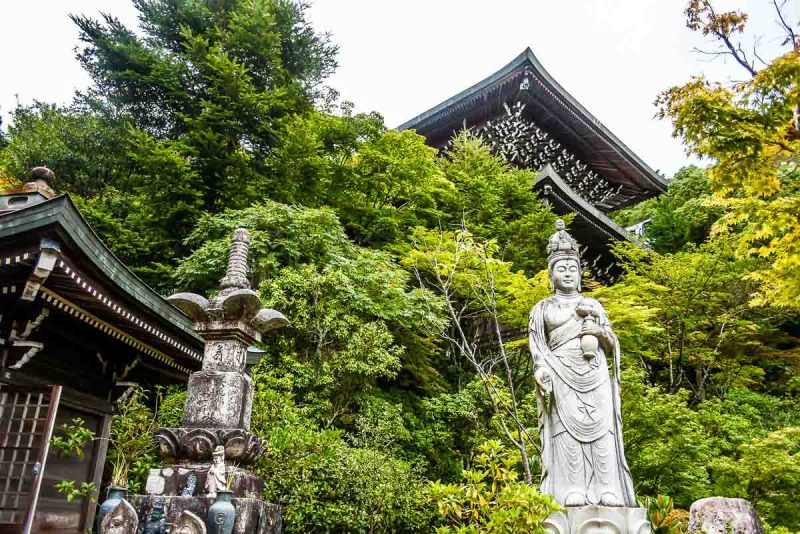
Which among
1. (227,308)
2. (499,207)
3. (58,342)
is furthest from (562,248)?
(499,207)

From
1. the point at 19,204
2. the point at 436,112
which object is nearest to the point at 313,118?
the point at 436,112

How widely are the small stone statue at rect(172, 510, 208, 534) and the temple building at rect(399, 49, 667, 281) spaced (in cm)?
1245

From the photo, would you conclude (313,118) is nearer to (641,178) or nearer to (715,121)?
(715,121)

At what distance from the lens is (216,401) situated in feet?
16.3

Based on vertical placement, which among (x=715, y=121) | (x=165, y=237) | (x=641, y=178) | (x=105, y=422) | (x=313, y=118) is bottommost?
(x=105, y=422)

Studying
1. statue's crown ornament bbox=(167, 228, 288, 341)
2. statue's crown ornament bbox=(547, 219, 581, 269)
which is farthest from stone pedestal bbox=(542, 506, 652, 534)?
statue's crown ornament bbox=(167, 228, 288, 341)

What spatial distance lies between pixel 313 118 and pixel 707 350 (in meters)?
10.5

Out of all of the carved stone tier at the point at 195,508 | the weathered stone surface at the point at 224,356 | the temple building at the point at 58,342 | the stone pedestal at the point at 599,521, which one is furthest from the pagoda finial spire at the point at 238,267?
the stone pedestal at the point at 599,521

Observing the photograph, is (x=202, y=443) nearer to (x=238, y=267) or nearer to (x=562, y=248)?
(x=238, y=267)

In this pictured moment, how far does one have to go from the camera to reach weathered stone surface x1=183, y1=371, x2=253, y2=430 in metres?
4.93

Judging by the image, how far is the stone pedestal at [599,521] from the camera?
12.5 ft

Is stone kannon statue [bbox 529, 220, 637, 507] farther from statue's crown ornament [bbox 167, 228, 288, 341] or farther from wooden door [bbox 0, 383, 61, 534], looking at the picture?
wooden door [bbox 0, 383, 61, 534]

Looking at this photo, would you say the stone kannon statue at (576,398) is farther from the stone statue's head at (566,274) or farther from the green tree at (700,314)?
the green tree at (700,314)

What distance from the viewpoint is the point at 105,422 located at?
7.98 metres
